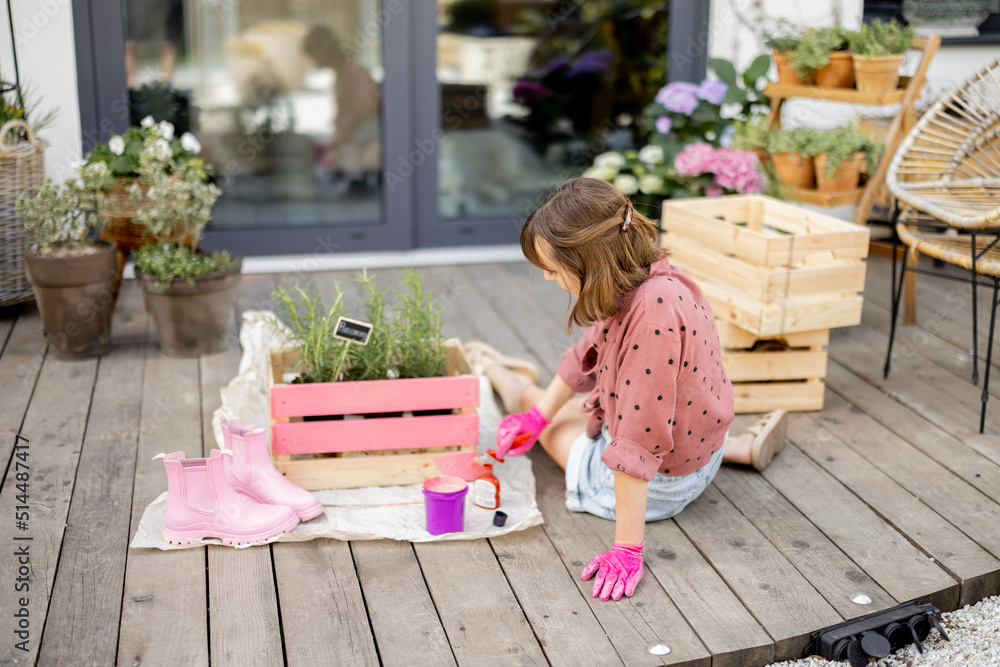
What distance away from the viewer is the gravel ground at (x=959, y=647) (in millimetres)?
1741

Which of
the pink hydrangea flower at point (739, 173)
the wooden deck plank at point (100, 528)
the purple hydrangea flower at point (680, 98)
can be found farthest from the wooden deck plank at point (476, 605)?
the purple hydrangea flower at point (680, 98)

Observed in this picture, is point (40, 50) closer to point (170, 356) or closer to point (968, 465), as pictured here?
point (170, 356)

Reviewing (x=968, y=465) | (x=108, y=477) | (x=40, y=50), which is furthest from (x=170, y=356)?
(x=968, y=465)

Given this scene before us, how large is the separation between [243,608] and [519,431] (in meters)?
0.75

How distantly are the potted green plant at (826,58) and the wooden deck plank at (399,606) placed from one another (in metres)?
2.24

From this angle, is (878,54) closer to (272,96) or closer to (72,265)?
(272,96)

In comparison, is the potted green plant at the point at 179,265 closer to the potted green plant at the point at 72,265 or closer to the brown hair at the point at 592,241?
the potted green plant at the point at 72,265

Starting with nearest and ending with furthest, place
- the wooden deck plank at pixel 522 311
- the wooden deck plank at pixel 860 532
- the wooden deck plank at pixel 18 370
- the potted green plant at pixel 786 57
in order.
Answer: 1. the wooden deck plank at pixel 860 532
2. the wooden deck plank at pixel 18 370
3. the wooden deck plank at pixel 522 311
4. the potted green plant at pixel 786 57

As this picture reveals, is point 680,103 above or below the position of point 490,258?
above

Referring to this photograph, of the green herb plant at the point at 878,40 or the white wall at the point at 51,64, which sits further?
the white wall at the point at 51,64

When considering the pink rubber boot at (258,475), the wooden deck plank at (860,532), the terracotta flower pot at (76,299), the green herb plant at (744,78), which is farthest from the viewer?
the green herb plant at (744,78)

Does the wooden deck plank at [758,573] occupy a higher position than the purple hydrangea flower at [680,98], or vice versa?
the purple hydrangea flower at [680,98]

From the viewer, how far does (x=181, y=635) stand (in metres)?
1.71

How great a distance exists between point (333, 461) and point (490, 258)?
2.10 metres
